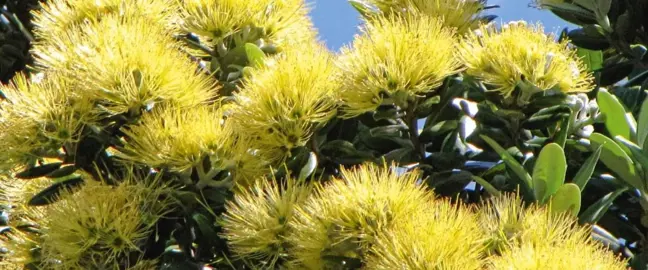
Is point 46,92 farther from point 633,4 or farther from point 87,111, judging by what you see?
point 633,4

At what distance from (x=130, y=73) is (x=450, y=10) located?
85 centimetres

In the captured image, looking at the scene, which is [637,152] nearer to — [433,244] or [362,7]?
[433,244]

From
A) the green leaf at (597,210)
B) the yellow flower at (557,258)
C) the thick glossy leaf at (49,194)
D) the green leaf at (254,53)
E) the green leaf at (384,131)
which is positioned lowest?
the yellow flower at (557,258)

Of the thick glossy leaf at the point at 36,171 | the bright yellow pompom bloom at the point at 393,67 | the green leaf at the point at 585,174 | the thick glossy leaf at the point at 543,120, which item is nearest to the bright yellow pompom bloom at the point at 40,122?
the thick glossy leaf at the point at 36,171

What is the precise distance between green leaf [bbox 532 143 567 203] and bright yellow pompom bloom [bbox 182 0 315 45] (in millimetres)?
976

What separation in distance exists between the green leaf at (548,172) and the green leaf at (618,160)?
0.34 feet

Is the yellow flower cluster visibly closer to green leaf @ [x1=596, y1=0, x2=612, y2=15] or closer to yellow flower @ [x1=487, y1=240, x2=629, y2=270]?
yellow flower @ [x1=487, y1=240, x2=629, y2=270]

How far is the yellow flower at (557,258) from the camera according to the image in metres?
2.46

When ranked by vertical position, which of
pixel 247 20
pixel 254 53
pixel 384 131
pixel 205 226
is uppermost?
pixel 247 20

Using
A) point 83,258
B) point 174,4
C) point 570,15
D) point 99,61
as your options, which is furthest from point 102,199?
point 570,15

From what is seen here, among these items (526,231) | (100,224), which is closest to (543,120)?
(526,231)

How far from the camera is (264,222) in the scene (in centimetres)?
288

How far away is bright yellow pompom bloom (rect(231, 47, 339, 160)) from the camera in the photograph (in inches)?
119

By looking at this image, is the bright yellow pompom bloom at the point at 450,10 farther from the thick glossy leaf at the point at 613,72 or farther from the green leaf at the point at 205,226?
the green leaf at the point at 205,226
